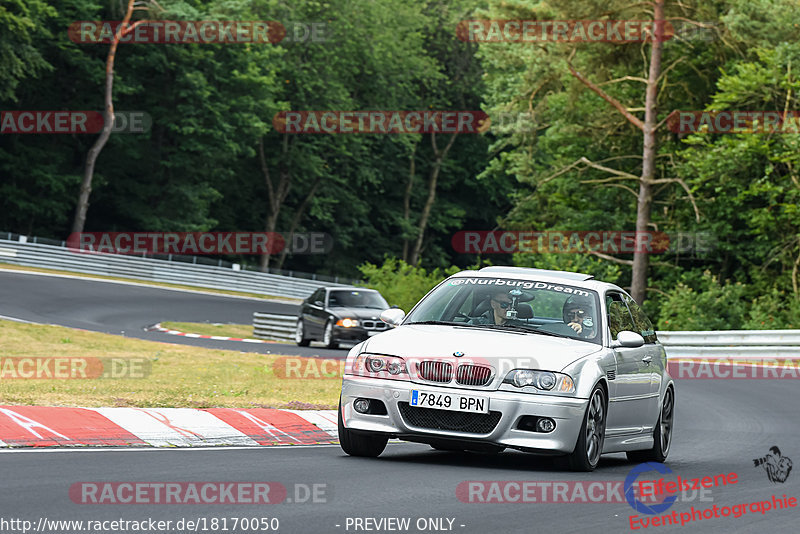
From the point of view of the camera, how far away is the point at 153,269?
51.8 meters

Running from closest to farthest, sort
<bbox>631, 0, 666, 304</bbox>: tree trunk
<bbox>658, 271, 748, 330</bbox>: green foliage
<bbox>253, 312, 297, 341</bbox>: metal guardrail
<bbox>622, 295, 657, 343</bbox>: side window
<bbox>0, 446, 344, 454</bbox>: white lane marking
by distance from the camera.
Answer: <bbox>0, 446, 344, 454</bbox>: white lane marking < <bbox>622, 295, 657, 343</bbox>: side window < <bbox>253, 312, 297, 341</bbox>: metal guardrail < <bbox>658, 271, 748, 330</bbox>: green foliage < <bbox>631, 0, 666, 304</bbox>: tree trunk

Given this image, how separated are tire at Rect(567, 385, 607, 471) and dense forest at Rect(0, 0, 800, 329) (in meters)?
24.6

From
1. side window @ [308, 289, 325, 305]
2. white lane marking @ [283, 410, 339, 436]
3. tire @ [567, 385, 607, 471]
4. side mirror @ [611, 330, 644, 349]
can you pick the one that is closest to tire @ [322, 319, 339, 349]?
side window @ [308, 289, 325, 305]

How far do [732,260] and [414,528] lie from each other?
3816cm

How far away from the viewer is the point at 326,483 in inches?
329

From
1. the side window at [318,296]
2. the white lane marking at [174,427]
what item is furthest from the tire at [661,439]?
the side window at [318,296]

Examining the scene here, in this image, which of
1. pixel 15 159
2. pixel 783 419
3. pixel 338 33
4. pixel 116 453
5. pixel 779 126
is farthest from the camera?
pixel 338 33

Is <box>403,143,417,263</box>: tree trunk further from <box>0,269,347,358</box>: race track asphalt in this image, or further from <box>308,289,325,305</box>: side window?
<box>308,289,325,305</box>: side window

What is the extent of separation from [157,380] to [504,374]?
8.43m

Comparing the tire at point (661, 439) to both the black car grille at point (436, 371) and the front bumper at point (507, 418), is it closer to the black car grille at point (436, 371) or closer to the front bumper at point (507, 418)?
the front bumper at point (507, 418)

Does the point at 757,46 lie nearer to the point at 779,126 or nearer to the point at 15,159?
the point at 779,126

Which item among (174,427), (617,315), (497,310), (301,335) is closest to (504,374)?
(497,310)

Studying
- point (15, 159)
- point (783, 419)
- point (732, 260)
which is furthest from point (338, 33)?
point (783, 419)

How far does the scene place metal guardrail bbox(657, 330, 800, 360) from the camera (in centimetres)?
2730
